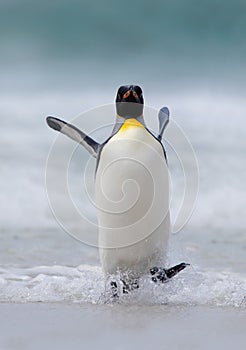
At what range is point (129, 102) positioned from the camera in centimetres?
314

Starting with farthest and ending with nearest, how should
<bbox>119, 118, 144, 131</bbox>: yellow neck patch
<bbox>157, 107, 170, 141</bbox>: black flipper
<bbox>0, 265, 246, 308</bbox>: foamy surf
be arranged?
<bbox>157, 107, 170, 141</bbox>: black flipper
<bbox>119, 118, 144, 131</bbox>: yellow neck patch
<bbox>0, 265, 246, 308</bbox>: foamy surf

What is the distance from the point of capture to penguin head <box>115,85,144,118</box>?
3129mm

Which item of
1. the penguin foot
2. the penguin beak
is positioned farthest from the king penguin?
the penguin beak

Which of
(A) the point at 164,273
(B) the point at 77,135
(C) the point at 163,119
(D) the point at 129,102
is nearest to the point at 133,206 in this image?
(A) the point at 164,273

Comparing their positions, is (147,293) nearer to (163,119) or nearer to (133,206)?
(133,206)

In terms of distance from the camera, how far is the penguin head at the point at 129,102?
3.13 metres

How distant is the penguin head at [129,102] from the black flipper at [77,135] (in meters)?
0.15

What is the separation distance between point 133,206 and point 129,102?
404 millimetres

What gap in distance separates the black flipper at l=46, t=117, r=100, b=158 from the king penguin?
0.16 metres

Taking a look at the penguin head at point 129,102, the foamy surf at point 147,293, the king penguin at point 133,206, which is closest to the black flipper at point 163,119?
the penguin head at point 129,102

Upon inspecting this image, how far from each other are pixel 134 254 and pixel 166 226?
162 millimetres

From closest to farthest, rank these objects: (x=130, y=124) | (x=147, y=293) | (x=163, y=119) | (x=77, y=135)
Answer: (x=147, y=293) → (x=130, y=124) → (x=77, y=135) → (x=163, y=119)

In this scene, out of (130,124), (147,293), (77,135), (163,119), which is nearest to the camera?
(147,293)

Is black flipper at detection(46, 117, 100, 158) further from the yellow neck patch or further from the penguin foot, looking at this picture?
the penguin foot
